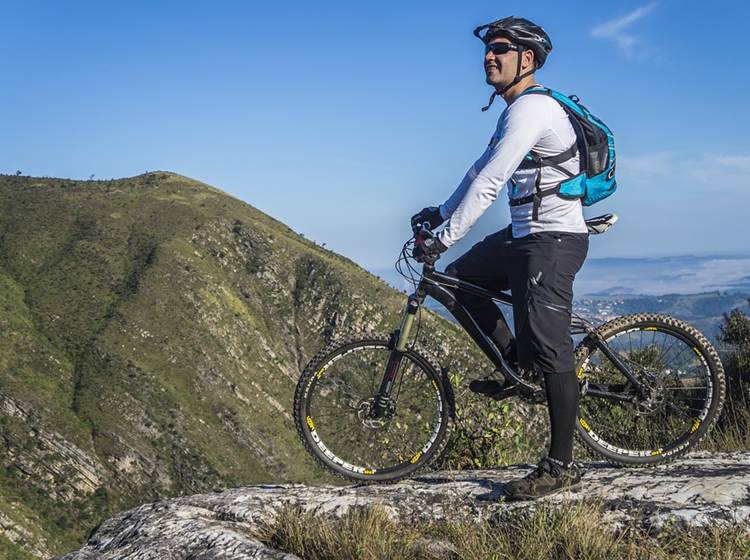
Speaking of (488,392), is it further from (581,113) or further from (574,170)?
(581,113)

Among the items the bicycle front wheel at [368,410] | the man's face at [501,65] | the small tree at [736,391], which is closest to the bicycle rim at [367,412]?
the bicycle front wheel at [368,410]

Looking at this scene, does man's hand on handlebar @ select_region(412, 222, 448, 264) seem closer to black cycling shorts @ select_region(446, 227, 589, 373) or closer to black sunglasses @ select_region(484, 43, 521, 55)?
black cycling shorts @ select_region(446, 227, 589, 373)

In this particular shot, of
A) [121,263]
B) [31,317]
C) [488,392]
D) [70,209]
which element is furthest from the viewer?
[70,209]

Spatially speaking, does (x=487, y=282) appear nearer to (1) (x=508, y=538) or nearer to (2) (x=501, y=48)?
(2) (x=501, y=48)

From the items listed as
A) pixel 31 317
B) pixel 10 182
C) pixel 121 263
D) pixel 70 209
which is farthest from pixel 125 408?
pixel 10 182

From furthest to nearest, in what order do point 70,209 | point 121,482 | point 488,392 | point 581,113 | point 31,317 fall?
point 70,209
point 31,317
point 121,482
point 488,392
point 581,113

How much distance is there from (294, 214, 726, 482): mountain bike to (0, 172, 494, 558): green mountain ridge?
7189 centimetres

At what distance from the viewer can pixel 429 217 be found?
5.80 meters

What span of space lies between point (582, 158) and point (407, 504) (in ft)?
8.91

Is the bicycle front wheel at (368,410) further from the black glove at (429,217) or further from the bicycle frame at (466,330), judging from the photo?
the black glove at (429,217)

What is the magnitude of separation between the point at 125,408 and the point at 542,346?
10993 cm

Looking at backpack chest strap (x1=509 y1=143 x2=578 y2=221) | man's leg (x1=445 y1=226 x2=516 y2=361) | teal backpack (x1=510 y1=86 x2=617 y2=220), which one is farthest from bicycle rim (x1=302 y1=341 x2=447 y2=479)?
teal backpack (x1=510 y1=86 x2=617 y2=220)

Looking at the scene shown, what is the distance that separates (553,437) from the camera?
5344 mm

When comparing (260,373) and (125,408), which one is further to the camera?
(260,373)
